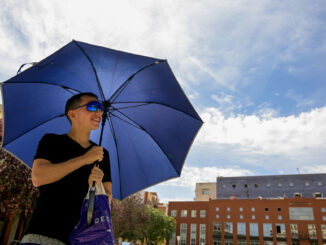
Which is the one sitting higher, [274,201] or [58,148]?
[274,201]

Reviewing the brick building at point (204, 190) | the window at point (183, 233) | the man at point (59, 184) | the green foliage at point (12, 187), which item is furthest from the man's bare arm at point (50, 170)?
the brick building at point (204, 190)

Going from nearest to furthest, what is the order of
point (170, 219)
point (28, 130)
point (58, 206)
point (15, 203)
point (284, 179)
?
point (58, 206) < point (28, 130) < point (15, 203) < point (170, 219) < point (284, 179)

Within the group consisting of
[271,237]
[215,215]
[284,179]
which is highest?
[284,179]

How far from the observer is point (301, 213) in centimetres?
4981

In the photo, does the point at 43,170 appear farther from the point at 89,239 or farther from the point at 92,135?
the point at 92,135

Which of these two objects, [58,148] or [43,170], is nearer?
[43,170]

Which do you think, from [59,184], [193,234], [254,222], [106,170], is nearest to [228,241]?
[254,222]

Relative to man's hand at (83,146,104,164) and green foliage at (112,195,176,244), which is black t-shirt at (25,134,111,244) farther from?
green foliage at (112,195,176,244)

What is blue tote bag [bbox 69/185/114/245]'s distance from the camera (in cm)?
139

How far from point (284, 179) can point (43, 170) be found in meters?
77.0

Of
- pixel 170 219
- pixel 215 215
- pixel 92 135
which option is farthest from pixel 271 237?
pixel 92 135

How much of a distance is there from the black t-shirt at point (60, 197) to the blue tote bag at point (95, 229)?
17 centimetres

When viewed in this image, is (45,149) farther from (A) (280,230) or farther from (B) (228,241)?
(B) (228,241)

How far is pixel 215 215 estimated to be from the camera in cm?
5541
